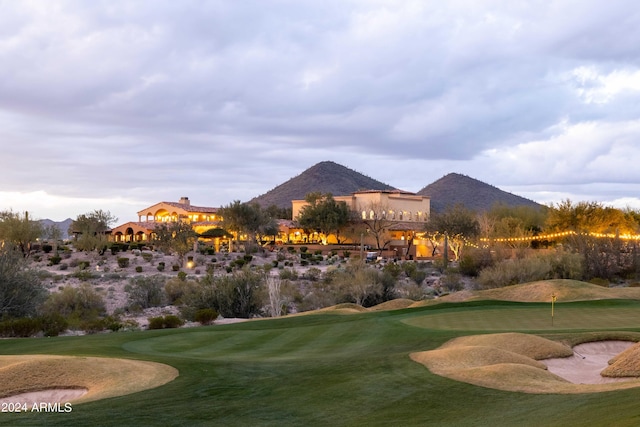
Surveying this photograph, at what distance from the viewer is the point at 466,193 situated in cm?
16862

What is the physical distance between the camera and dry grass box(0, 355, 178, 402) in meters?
12.5

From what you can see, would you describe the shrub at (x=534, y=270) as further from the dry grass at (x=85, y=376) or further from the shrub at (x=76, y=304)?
the dry grass at (x=85, y=376)

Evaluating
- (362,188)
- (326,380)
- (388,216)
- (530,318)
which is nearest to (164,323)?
(530,318)

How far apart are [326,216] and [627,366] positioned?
253 ft

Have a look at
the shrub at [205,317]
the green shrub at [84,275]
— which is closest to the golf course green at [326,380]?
the shrub at [205,317]

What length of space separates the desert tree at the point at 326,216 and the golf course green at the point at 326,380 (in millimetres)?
66128

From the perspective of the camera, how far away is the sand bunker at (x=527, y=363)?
40.5 ft

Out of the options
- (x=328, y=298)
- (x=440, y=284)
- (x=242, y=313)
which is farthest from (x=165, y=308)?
(x=440, y=284)

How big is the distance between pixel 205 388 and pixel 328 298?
88.2 ft

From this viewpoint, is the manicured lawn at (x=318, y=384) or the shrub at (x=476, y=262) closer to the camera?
the manicured lawn at (x=318, y=384)

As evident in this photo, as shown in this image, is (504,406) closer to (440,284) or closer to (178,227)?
(440,284)

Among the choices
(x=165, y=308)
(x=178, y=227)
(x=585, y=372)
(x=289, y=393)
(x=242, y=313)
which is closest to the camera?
(x=289, y=393)

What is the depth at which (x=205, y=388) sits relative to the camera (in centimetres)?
1252

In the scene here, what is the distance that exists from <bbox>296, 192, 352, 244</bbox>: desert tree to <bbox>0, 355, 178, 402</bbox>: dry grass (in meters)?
75.7
